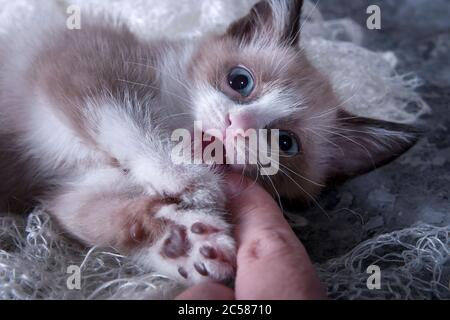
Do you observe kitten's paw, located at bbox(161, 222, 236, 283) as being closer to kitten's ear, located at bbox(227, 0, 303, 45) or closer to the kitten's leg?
the kitten's leg

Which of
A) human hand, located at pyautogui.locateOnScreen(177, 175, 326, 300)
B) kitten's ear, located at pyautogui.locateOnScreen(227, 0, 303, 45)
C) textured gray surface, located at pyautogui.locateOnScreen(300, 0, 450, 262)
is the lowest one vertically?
human hand, located at pyautogui.locateOnScreen(177, 175, 326, 300)

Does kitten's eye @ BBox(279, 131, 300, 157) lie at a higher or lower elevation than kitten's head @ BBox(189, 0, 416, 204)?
lower

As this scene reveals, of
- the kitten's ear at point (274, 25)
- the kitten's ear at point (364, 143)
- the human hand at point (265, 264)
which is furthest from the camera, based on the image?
the kitten's ear at point (274, 25)

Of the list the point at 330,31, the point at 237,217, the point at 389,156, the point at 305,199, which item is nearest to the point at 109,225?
the point at 237,217

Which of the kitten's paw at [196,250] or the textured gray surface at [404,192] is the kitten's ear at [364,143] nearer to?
the textured gray surface at [404,192]

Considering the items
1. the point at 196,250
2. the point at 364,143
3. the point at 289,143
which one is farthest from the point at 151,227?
the point at 364,143

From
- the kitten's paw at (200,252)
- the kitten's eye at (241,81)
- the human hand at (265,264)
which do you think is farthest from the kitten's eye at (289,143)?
the kitten's paw at (200,252)

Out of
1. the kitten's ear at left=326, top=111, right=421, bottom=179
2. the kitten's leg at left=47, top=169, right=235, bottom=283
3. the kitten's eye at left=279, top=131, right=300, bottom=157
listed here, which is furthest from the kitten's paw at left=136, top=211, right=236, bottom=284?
the kitten's ear at left=326, top=111, right=421, bottom=179
